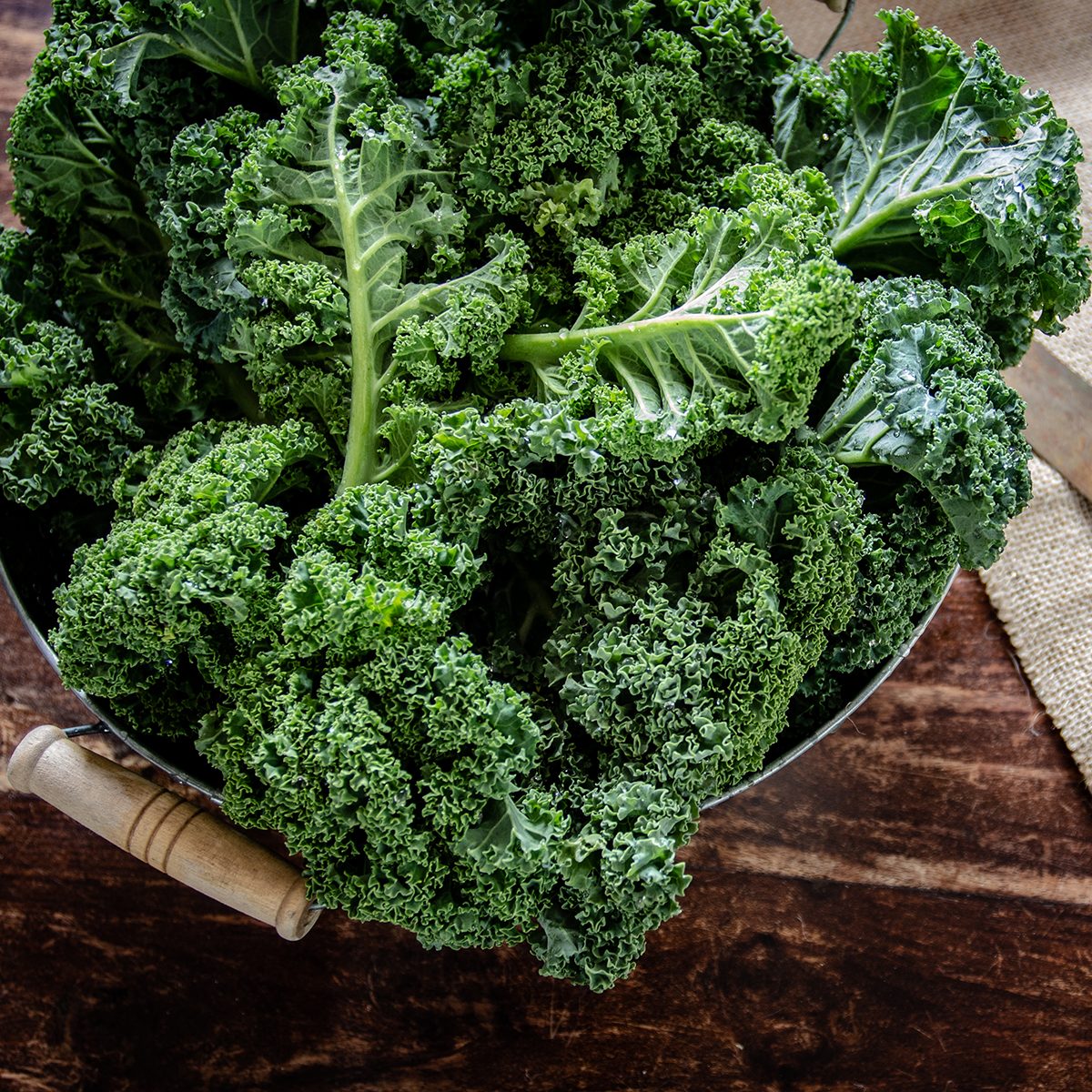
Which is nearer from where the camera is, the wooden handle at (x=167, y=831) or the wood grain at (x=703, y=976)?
the wooden handle at (x=167, y=831)

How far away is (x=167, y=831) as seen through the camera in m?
2.63

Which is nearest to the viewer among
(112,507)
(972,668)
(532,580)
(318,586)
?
(318,586)

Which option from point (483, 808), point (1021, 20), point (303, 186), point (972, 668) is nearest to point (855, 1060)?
point (972, 668)

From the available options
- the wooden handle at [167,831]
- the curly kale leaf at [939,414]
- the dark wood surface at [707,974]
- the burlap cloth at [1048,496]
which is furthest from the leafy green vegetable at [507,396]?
the burlap cloth at [1048,496]

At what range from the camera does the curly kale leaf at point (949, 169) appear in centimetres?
266

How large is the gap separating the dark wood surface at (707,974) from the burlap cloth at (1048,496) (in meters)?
0.31

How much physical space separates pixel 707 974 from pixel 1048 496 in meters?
1.76

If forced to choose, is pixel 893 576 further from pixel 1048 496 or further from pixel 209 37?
pixel 209 37

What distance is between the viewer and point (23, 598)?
284 cm

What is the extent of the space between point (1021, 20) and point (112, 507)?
322 centimetres

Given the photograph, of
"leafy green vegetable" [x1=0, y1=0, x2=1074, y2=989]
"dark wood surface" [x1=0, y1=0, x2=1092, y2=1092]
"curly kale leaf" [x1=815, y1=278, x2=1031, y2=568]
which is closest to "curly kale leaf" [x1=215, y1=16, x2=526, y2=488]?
"leafy green vegetable" [x1=0, y1=0, x2=1074, y2=989]

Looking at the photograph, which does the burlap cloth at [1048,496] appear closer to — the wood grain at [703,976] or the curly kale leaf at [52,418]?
the wood grain at [703,976]

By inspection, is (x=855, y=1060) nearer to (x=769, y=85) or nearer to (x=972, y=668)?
(x=972, y=668)

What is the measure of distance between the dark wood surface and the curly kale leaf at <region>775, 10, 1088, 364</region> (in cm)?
138
